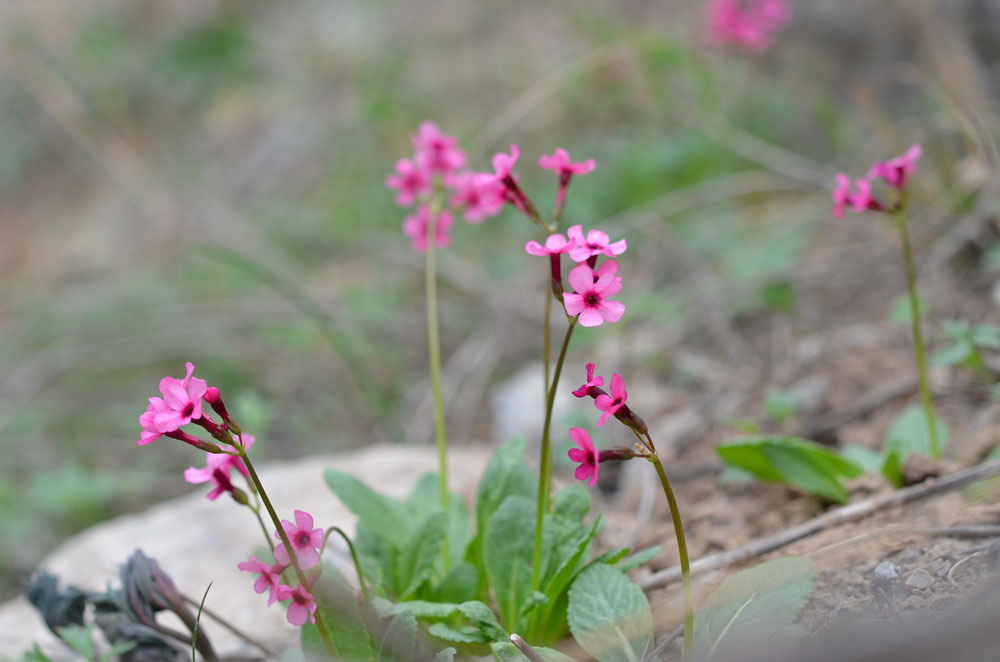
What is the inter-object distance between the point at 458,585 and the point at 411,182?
3.24 feet

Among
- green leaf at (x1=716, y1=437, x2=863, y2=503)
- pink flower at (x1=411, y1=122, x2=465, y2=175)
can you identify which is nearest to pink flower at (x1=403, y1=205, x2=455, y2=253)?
pink flower at (x1=411, y1=122, x2=465, y2=175)

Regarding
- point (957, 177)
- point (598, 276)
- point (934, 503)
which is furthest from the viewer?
point (957, 177)

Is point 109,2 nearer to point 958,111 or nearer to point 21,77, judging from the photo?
point 21,77

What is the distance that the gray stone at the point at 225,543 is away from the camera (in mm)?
1893

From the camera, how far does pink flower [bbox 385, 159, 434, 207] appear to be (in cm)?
196

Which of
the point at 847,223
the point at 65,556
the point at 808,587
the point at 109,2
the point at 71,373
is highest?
the point at 109,2

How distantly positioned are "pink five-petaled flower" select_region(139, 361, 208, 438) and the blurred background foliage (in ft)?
3.88

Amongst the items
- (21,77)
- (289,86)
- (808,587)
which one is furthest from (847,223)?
(21,77)

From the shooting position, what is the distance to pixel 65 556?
2.29 m

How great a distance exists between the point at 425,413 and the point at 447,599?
1.79 m

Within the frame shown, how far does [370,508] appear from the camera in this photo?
1.67 m

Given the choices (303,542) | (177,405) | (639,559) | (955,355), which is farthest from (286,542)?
(955,355)

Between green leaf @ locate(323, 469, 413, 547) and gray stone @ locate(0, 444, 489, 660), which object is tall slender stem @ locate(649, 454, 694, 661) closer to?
green leaf @ locate(323, 469, 413, 547)

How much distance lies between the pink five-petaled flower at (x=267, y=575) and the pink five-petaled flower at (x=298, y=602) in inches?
0.7
